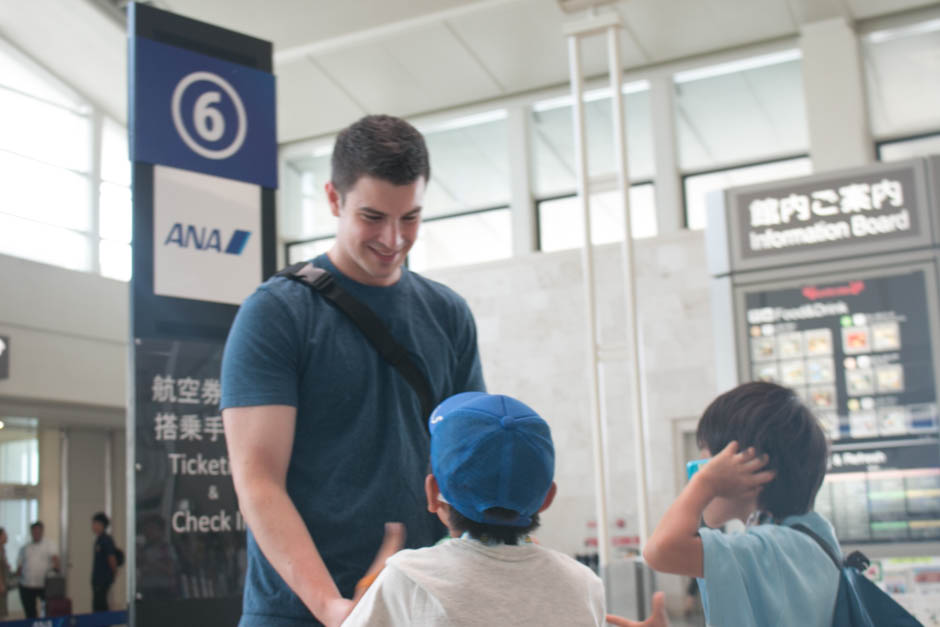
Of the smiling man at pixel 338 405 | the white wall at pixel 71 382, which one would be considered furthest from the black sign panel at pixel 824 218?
the white wall at pixel 71 382

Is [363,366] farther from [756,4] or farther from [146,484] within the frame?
[756,4]

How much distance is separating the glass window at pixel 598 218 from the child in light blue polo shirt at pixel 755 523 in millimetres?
9324

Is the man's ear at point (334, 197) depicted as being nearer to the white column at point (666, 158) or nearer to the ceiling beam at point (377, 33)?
the ceiling beam at point (377, 33)

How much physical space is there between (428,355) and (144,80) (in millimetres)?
2661

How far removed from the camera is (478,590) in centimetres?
154

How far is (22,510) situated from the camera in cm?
1346

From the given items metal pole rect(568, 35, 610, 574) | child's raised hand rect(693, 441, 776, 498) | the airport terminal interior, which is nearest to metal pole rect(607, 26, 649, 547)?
metal pole rect(568, 35, 610, 574)

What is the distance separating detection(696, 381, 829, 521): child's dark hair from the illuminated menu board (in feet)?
6.92

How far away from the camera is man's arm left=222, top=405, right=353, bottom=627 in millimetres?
1597

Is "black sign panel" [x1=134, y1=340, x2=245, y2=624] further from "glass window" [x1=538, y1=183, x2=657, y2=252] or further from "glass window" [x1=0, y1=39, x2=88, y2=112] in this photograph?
"glass window" [x1=0, y1=39, x2=88, y2=112]

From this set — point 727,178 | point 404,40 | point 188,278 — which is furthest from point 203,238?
point 727,178

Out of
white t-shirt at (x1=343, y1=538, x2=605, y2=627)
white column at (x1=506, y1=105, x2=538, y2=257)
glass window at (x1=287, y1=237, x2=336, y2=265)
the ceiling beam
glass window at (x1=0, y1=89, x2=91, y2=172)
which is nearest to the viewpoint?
white t-shirt at (x1=343, y1=538, x2=605, y2=627)

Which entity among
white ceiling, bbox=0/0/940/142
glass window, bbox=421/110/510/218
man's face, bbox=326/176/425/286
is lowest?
man's face, bbox=326/176/425/286

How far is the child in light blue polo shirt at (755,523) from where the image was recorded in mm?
2158
